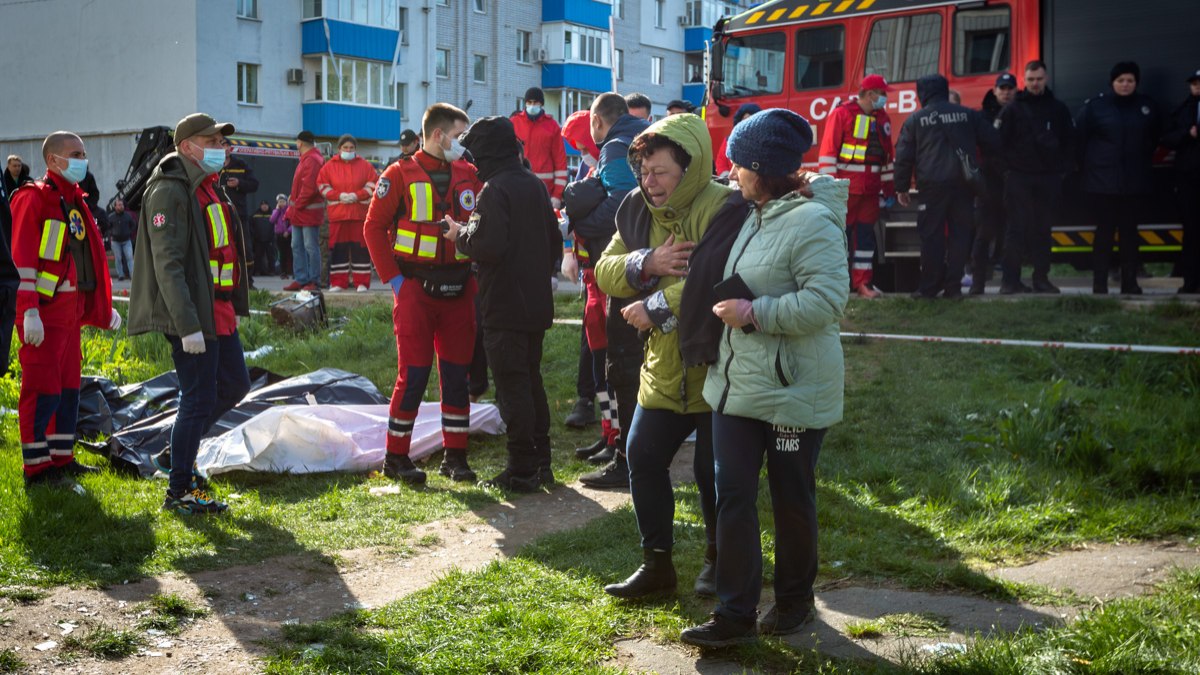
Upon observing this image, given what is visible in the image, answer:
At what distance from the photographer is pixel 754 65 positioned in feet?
50.3

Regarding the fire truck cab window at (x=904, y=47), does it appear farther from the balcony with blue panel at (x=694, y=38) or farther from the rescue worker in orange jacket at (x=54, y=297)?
the balcony with blue panel at (x=694, y=38)

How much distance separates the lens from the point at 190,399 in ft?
21.4

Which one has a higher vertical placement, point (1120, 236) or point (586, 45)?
point (586, 45)

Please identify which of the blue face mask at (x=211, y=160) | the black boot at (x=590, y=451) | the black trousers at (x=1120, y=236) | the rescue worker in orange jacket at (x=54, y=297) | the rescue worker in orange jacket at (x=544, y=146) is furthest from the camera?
Answer: the rescue worker in orange jacket at (x=544, y=146)

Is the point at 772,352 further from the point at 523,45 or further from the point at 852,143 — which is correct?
the point at 523,45

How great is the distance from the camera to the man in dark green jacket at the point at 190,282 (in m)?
6.32

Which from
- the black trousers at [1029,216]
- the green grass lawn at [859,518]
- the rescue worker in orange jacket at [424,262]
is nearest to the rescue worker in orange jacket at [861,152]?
the black trousers at [1029,216]

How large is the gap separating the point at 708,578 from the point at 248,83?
37.0 m

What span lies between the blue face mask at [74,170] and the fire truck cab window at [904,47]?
946 cm

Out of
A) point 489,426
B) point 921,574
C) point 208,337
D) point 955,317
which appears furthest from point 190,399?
point 955,317

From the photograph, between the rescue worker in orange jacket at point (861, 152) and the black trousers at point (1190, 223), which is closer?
the black trousers at point (1190, 223)

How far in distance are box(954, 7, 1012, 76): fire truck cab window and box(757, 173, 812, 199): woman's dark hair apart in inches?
386

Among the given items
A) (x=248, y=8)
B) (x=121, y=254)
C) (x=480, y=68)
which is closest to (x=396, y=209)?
(x=121, y=254)

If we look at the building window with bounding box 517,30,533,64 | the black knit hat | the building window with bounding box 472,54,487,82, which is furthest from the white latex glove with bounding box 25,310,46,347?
the building window with bounding box 517,30,533,64
